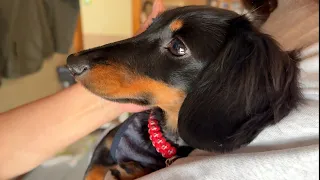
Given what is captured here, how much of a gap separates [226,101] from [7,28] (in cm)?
100

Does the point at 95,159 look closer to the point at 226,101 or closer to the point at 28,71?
the point at 226,101

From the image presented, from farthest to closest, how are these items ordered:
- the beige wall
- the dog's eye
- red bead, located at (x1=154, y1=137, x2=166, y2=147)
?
the beige wall < red bead, located at (x1=154, y1=137, x2=166, y2=147) < the dog's eye

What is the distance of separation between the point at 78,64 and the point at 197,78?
0.20m

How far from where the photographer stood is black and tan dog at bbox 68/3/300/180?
56cm

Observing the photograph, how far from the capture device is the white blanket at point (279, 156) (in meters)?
0.48

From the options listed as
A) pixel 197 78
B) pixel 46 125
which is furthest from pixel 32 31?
pixel 197 78

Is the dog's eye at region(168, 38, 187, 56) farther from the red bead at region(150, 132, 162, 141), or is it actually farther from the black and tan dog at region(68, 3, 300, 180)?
the red bead at region(150, 132, 162, 141)

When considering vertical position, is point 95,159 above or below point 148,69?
below

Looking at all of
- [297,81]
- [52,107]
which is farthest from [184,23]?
[52,107]

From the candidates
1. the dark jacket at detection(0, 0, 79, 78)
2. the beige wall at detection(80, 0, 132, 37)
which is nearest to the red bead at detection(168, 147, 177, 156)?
the dark jacket at detection(0, 0, 79, 78)

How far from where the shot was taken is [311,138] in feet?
1.65

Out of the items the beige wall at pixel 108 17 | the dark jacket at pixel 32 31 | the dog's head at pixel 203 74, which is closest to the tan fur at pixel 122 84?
the dog's head at pixel 203 74

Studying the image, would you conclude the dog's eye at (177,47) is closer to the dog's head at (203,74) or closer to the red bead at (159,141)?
the dog's head at (203,74)

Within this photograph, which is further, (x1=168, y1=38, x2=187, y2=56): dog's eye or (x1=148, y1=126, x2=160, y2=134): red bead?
(x1=148, y1=126, x2=160, y2=134): red bead
